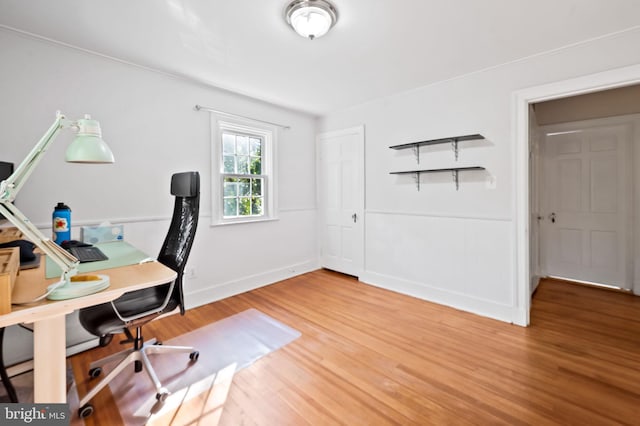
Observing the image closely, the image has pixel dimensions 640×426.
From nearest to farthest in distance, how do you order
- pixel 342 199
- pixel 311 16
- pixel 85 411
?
pixel 85 411 < pixel 311 16 < pixel 342 199

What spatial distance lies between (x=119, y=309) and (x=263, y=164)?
8.39ft

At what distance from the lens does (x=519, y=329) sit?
260 centimetres

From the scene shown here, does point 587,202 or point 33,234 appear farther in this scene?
point 587,202

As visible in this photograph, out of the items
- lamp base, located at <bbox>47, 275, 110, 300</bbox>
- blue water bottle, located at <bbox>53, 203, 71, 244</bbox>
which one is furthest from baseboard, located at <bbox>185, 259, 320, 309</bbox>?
lamp base, located at <bbox>47, 275, 110, 300</bbox>

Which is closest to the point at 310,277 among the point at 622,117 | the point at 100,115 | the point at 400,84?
the point at 400,84

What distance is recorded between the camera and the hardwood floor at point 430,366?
1.63 meters

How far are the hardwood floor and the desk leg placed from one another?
2.15ft

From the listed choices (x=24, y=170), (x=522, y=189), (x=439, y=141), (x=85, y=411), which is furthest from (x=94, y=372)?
(x=522, y=189)

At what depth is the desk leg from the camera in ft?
3.56

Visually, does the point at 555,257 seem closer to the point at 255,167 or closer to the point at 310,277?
the point at 310,277

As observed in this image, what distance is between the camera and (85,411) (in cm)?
160

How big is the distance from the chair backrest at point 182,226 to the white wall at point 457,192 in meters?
2.49

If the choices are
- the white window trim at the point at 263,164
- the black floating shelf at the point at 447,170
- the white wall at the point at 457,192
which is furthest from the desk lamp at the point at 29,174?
the white wall at the point at 457,192

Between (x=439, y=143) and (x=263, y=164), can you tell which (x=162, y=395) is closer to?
(x=263, y=164)
